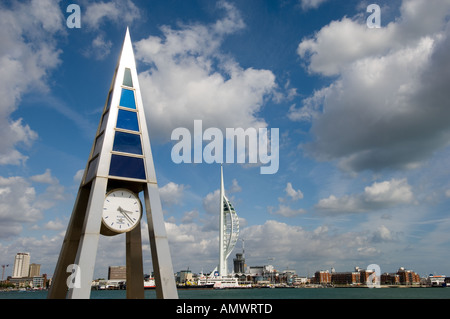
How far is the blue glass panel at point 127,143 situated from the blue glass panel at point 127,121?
342mm

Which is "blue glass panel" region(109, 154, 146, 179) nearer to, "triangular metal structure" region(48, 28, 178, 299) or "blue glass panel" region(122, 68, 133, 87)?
"triangular metal structure" region(48, 28, 178, 299)

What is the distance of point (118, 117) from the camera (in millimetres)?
15617

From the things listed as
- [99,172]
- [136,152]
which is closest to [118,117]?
[136,152]

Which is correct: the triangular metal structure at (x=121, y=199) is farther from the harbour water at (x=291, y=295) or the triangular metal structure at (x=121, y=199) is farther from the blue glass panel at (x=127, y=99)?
the harbour water at (x=291, y=295)

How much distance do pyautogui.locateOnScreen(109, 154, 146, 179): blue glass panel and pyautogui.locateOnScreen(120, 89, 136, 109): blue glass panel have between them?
2.54 meters

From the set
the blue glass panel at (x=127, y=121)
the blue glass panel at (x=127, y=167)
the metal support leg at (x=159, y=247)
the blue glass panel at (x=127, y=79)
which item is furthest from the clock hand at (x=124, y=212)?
the blue glass panel at (x=127, y=79)

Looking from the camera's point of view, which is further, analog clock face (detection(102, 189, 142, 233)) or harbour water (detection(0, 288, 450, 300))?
harbour water (detection(0, 288, 450, 300))

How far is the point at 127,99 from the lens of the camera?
16.3 m

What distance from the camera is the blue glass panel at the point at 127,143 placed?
1509 cm

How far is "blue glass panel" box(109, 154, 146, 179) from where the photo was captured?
1464 cm

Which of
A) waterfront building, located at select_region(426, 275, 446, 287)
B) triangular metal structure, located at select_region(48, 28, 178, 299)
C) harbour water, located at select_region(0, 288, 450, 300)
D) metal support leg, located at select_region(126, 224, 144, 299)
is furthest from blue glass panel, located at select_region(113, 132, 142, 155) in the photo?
waterfront building, located at select_region(426, 275, 446, 287)
